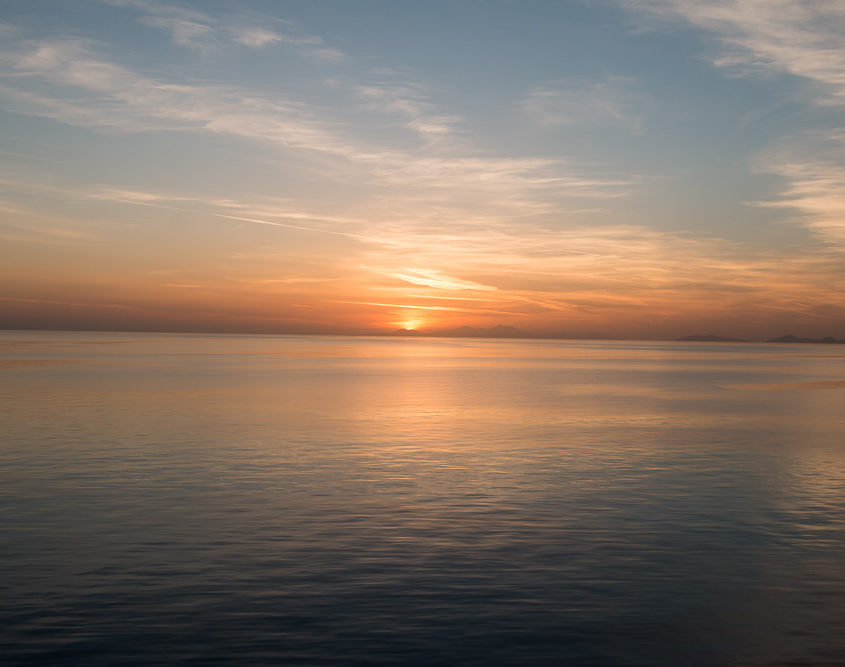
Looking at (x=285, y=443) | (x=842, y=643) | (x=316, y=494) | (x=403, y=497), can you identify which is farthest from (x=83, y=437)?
(x=842, y=643)

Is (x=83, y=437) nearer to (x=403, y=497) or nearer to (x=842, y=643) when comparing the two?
(x=403, y=497)

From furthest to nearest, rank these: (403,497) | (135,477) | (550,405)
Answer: (550,405), (135,477), (403,497)

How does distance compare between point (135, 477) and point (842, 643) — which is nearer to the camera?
point (842, 643)

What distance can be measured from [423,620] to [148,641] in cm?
395

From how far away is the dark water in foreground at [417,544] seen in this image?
11352 millimetres

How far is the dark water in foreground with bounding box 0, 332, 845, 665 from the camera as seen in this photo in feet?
37.2

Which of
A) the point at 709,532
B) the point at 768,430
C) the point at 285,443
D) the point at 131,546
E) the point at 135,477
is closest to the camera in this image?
the point at 131,546

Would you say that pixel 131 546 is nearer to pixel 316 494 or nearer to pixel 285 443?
pixel 316 494

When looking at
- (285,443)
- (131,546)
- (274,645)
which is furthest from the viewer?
(285,443)

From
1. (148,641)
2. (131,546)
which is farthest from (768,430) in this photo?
(148,641)

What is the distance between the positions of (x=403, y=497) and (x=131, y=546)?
7.55m

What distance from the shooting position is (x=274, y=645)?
11047 millimetres

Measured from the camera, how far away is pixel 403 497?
21359 mm

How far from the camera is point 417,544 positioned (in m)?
16.5
